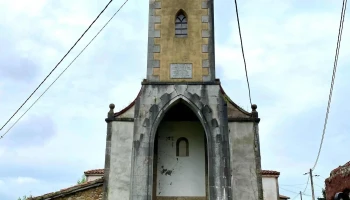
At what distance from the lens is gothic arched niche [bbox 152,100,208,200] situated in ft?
46.4

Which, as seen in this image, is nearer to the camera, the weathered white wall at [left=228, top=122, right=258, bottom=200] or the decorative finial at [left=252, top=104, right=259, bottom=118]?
the weathered white wall at [left=228, top=122, right=258, bottom=200]

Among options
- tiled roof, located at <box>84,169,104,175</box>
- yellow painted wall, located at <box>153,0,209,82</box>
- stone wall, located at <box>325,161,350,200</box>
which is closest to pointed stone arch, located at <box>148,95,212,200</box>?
yellow painted wall, located at <box>153,0,209,82</box>

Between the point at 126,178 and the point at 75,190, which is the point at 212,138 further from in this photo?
the point at 75,190

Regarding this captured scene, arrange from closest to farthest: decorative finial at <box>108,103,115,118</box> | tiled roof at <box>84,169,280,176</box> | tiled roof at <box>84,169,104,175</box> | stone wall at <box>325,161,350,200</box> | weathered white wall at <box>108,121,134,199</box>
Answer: stone wall at <box>325,161,350,200</box> < weathered white wall at <box>108,121,134,199</box> < decorative finial at <box>108,103,115,118</box> < tiled roof at <box>84,169,280,176</box> < tiled roof at <box>84,169,104,175</box>

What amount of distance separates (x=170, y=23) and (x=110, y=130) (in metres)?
4.32

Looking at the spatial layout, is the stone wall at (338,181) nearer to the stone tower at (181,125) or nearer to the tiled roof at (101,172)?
the stone tower at (181,125)

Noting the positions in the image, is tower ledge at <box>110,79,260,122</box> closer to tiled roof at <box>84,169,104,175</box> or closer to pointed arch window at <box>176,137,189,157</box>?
pointed arch window at <box>176,137,189,157</box>

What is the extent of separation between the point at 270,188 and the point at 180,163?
6.39 meters

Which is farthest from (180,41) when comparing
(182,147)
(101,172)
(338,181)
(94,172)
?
(94,172)

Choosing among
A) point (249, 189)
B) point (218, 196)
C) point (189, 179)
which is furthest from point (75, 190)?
point (249, 189)

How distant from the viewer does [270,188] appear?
18.9m

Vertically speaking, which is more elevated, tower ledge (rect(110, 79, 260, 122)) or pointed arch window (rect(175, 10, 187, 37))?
pointed arch window (rect(175, 10, 187, 37))

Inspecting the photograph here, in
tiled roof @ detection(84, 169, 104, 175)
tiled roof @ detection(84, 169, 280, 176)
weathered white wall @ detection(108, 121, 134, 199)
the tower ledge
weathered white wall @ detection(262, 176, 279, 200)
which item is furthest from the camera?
tiled roof @ detection(84, 169, 104, 175)

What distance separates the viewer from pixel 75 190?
13617 mm
